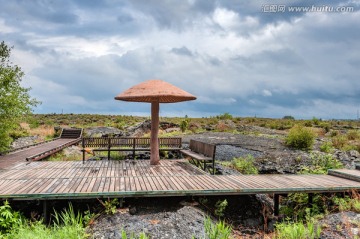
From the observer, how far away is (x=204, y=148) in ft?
33.5

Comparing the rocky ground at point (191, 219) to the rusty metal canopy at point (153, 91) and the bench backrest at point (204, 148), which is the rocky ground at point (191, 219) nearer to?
the bench backrest at point (204, 148)

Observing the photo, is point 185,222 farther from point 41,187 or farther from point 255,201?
point 41,187

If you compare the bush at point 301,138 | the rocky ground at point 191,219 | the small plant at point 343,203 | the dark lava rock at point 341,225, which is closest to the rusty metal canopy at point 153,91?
the rocky ground at point 191,219

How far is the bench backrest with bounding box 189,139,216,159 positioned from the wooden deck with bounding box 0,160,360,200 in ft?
2.32

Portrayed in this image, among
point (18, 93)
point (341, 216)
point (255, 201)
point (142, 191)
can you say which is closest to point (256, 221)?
point (255, 201)

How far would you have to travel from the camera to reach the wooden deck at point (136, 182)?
20.6 ft

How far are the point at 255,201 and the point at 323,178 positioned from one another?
7.03 ft

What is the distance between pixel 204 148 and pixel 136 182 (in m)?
3.53

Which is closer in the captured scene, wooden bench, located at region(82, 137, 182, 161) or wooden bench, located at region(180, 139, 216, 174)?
wooden bench, located at region(180, 139, 216, 174)

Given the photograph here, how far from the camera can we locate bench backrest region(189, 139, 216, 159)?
9172mm

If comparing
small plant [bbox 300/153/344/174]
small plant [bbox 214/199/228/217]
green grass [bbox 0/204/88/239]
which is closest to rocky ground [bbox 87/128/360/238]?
small plant [bbox 214/199/228/217]

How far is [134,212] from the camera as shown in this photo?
617 cm

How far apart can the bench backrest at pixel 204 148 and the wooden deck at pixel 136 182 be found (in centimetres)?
71

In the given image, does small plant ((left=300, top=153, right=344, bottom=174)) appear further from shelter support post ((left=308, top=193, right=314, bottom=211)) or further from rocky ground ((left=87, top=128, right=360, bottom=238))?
rocky ground ((left=87, top=128, right=360, bottom=238))
